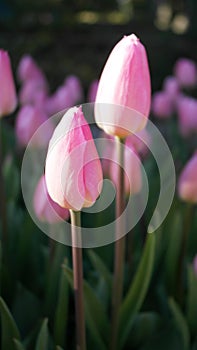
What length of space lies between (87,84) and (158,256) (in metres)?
3.23

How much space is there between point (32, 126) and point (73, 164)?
34.2 inches

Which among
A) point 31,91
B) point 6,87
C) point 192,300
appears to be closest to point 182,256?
point 192,300

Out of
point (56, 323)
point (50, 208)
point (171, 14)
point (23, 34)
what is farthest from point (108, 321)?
point (171, 14)

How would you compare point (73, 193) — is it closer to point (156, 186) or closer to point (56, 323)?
point (56, 323)

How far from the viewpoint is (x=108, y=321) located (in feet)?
3.50

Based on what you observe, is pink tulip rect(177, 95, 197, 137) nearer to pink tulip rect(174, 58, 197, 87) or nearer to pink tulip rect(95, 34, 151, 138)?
pink tulip rect(174, 58, 197, 87)

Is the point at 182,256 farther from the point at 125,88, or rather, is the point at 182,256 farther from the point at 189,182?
the point at 125,88

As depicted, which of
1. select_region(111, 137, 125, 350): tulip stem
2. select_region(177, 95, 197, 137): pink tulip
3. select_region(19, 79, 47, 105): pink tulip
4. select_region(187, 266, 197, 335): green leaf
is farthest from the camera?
select_region(19, 79, 47, 105): pink tulip

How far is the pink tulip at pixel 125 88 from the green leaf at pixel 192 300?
0.39 metres

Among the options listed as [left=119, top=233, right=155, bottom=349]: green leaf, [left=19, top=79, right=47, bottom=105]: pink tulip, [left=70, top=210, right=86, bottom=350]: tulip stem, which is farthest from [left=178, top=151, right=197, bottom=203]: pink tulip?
[left=19, top=79, right=47, bottom=105]: pink tulip

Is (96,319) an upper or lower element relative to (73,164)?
lower

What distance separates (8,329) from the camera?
0.95 meters

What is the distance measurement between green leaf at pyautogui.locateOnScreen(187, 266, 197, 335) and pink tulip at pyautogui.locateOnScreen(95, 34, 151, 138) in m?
0.39

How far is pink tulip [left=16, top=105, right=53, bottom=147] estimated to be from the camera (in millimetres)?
1521
